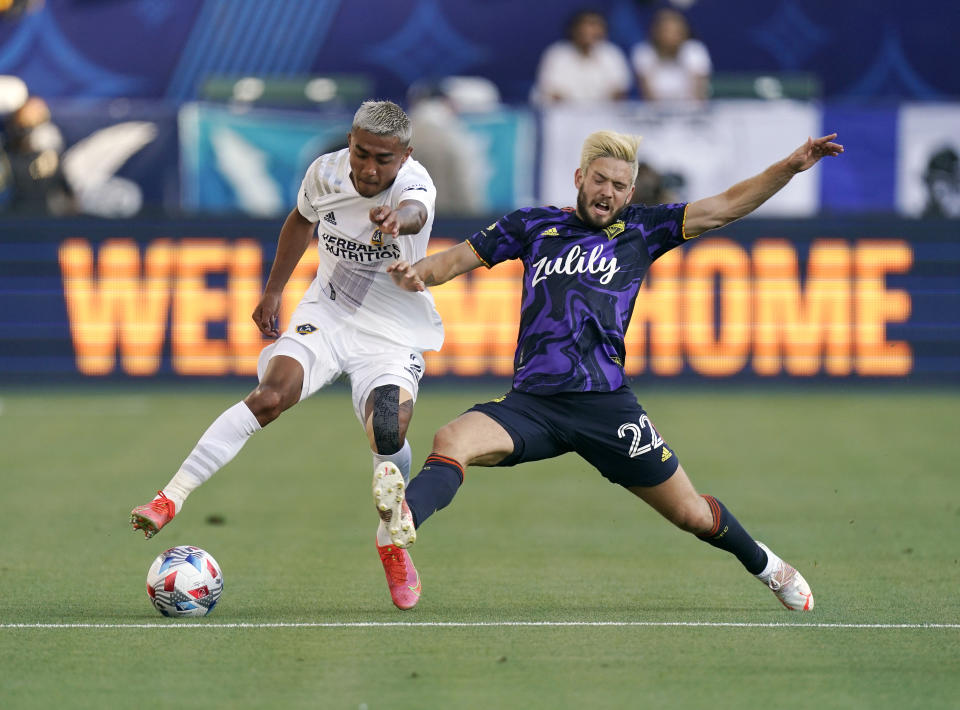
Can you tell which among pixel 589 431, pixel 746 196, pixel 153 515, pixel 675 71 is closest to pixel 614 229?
pixel 746 196

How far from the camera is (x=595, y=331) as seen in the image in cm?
668

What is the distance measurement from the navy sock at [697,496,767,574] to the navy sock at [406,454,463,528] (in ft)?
3.65

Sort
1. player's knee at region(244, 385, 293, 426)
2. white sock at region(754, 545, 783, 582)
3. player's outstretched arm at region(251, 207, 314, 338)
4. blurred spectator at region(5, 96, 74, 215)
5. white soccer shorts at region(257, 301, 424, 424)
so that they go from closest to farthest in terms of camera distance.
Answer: white sock at region(754, 545, 783, 582) → player's knee at region(244, 385, 293, 426) → white soccer shorts at region(257, 301, 424, 424) → player's outstretched arm at region(251, 207, 314, 338) → blurred spectator at region(5, 96, 74, 215)

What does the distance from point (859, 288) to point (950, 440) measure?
Answer: 3131mm

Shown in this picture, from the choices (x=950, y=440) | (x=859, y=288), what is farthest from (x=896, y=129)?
(x=950, y=440)

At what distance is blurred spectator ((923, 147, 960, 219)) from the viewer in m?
16.4

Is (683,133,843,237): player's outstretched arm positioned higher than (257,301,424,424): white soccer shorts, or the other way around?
(683,133,843,237): player's outstretched arm

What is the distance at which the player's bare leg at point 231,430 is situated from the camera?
22.1ft

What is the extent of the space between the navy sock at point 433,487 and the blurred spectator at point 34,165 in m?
11.1

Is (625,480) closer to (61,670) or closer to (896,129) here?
(61,670)

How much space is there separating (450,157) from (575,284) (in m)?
9.78

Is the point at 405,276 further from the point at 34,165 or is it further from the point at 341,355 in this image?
the point at 34,165

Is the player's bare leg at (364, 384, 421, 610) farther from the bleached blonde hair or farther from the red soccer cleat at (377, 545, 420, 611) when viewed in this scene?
the bleached blonde hair

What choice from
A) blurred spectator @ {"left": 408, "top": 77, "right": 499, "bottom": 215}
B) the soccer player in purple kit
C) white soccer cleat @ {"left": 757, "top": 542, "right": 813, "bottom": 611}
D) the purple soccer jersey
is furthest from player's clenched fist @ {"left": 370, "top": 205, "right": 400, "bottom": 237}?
blurred spectator @ {"left": 408, "top": 77, "right": 499, "bottom": 215}
